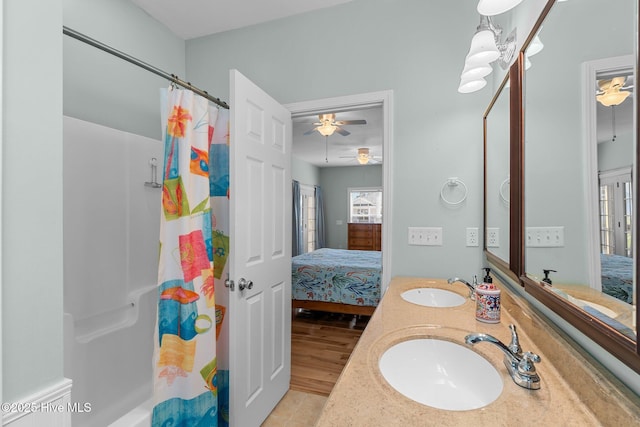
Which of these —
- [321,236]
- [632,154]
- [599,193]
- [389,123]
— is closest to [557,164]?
[599,193]

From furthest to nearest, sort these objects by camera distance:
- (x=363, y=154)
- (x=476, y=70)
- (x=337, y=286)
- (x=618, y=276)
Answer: (x=363, y=154)
(x=337, y=286)
(x=476, y=70)
(x=618, y=276)

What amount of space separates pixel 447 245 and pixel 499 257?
1.21 ft

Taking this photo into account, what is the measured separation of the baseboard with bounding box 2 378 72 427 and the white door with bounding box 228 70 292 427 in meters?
0.67

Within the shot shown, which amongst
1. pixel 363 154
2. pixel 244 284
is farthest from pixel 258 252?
pixel 363 154

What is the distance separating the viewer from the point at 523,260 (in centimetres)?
110

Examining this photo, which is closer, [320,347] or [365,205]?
[320,347]

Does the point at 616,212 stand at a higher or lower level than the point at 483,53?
lower

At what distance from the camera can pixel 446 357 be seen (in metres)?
0.94

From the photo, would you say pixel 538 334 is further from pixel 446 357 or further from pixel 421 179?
pixel 421 179

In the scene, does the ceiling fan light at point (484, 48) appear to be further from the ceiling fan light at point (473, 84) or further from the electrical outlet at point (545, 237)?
the electrical outlet at point (545, 237)

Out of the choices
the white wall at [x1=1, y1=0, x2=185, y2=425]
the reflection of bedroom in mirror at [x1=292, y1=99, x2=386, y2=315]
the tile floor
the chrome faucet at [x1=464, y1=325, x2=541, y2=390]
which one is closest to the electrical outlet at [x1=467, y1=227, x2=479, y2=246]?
the reflection of bedroom in mirror at [x1=292, y1=99, x2=386, y2=315]

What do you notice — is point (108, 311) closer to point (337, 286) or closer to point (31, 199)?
point (31, 199)

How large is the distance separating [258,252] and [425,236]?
3.37 feet

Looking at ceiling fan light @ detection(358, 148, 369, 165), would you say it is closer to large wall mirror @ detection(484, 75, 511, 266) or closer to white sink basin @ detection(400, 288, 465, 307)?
large wall mirror @ detection(484, 75, 511, 266)
